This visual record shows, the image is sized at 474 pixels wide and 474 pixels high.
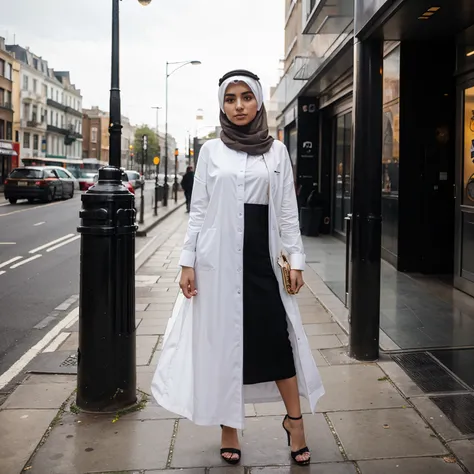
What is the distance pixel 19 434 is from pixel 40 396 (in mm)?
670

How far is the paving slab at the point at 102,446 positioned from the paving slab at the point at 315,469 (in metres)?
0.54

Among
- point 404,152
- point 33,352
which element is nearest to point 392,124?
point 404,152

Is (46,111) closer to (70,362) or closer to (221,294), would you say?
(70,362)

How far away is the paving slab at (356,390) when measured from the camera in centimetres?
395

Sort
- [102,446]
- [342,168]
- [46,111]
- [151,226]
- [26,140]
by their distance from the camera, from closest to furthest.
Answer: [102,446] → [342,168] → [151,226] → [26,140] → [46,111]

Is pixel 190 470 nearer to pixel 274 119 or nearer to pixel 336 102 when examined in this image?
pixel 336 102

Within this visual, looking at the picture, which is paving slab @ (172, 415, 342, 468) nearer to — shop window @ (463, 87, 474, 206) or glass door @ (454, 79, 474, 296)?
glass door @ (454, 79, 474, 296)

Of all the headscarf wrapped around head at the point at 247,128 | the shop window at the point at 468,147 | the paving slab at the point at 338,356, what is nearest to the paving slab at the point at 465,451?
the paving slab at the point at 338,356

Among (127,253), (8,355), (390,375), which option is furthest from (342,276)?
(127,253)

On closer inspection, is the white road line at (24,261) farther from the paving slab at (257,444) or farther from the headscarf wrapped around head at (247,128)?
the headscarf wrapped around head at (247,128)

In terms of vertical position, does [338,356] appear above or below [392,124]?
below

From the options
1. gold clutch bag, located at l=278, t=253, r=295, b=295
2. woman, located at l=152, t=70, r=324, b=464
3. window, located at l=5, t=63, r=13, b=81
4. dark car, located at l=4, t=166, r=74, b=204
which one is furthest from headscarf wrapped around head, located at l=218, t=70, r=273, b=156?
window, located at l=5, t=63, r=13, b=81

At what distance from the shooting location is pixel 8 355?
547cm

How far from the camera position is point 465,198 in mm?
7723
